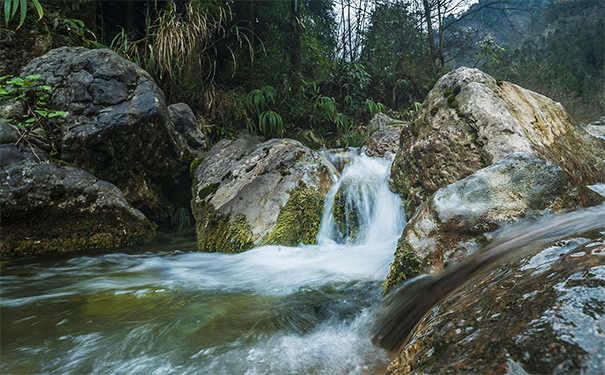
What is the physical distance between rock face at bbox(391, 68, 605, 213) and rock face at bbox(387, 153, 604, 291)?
0.78 meters

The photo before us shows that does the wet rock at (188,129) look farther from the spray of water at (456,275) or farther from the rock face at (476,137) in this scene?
the spray of water at (456,275)

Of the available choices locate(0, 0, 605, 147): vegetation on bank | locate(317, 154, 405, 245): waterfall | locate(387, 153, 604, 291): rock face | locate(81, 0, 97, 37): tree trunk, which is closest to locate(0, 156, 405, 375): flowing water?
locate(317, 154, 405, 245): waterfall

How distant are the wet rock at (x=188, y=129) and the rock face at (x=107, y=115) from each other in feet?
1.91

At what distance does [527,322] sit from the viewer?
32.5 inches

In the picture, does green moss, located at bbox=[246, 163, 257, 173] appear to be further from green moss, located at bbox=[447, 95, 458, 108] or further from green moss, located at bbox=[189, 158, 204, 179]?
green moss, located at bbox=[447, 95, 458, 108]

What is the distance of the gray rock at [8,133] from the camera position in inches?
131

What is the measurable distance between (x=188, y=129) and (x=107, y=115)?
1.39m

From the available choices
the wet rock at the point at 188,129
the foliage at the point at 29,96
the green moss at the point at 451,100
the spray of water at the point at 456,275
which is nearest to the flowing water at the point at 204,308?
the spray of water at the point at 456,275

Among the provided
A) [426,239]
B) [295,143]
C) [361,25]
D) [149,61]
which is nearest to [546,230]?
[426,239]

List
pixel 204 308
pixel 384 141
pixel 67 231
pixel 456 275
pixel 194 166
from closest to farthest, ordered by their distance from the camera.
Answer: pixel 456 275, pixel 204 308, pixel 67 231, pixel 194 166, pixel 384 141

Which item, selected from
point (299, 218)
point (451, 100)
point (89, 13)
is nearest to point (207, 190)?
point (299, 218)

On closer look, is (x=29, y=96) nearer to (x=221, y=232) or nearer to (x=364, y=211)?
(x=221, y=232)

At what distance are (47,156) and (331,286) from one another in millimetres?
3607

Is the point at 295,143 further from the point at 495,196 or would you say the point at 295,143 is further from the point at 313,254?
the point at 495,196
